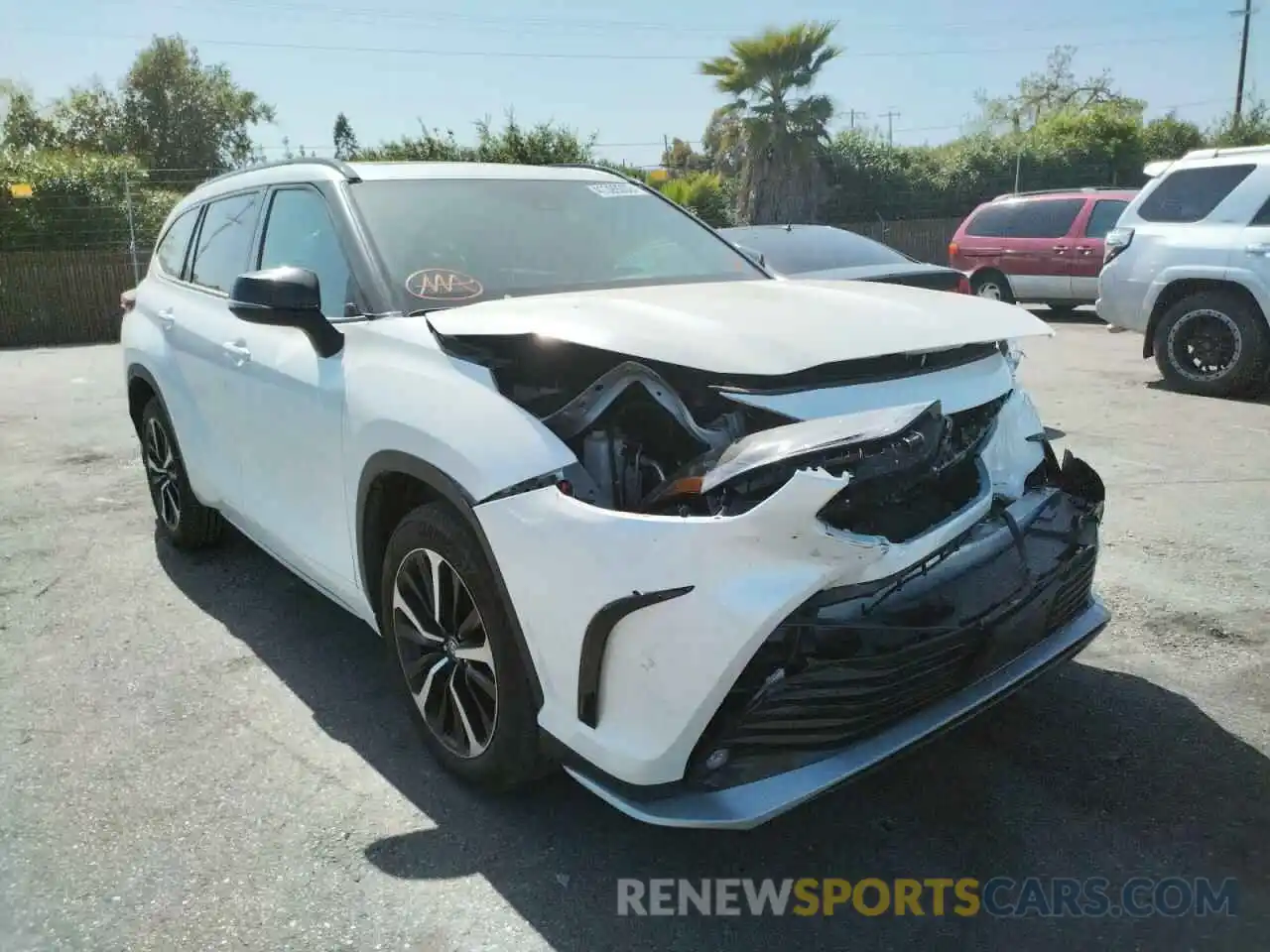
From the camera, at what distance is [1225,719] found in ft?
10.6

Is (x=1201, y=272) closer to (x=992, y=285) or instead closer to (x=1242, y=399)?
(x=1242, y=399)

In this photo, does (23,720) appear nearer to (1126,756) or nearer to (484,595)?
(484,595)

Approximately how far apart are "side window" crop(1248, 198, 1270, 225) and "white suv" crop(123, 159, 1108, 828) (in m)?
6.43

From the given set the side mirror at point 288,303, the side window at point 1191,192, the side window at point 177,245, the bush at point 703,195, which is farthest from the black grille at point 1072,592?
the bush at point 703,195

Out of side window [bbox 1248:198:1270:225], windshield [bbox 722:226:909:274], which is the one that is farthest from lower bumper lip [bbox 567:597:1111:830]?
side window [bbox 1248:198:1270:225]

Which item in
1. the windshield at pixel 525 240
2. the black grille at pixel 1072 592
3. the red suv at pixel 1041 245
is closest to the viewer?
the black grille at pixel 1072 592

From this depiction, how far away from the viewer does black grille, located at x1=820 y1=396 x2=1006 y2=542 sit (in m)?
2.37

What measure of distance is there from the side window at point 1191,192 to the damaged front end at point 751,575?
7.31 m

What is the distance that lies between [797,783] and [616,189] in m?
2.75

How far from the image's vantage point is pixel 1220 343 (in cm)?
839

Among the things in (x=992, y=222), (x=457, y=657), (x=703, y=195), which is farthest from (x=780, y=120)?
(x=457, y=657)

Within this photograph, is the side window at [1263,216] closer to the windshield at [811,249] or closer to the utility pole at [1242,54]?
the windshield at [811,249]

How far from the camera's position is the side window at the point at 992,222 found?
47.8 feet

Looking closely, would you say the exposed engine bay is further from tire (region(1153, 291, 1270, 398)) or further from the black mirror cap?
tire (region(1153, 291, 1270, 398))
